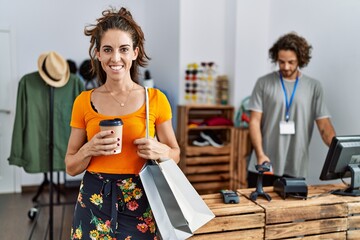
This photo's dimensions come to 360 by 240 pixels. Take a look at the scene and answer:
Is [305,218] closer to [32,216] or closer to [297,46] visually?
[297,46]

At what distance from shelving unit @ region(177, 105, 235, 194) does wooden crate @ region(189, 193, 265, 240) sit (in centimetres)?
209

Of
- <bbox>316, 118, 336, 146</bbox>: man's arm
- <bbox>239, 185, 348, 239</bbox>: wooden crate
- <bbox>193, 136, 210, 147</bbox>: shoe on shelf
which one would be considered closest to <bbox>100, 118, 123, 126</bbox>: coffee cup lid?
<bbox>239, 185, 348, 239</bbox>: wooden crate

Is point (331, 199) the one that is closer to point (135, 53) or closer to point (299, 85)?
point (299, 85)

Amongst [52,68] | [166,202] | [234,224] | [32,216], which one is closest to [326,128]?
[234,224]

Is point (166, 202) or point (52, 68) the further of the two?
point (52, 68)

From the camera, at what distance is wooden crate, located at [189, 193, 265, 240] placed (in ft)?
5.13

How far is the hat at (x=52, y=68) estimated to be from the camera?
10.3ft

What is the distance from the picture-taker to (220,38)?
4.17 metres

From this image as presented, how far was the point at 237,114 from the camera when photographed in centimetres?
397

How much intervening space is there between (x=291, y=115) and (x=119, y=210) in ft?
5.71

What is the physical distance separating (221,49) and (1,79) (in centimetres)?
271

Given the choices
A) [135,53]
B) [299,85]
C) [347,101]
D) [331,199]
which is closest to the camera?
[135,53]

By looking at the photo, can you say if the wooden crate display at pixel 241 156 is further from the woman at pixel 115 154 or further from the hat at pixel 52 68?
the woman at pixel 115 154

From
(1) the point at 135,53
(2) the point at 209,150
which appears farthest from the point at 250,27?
(1) the point at 135,53
